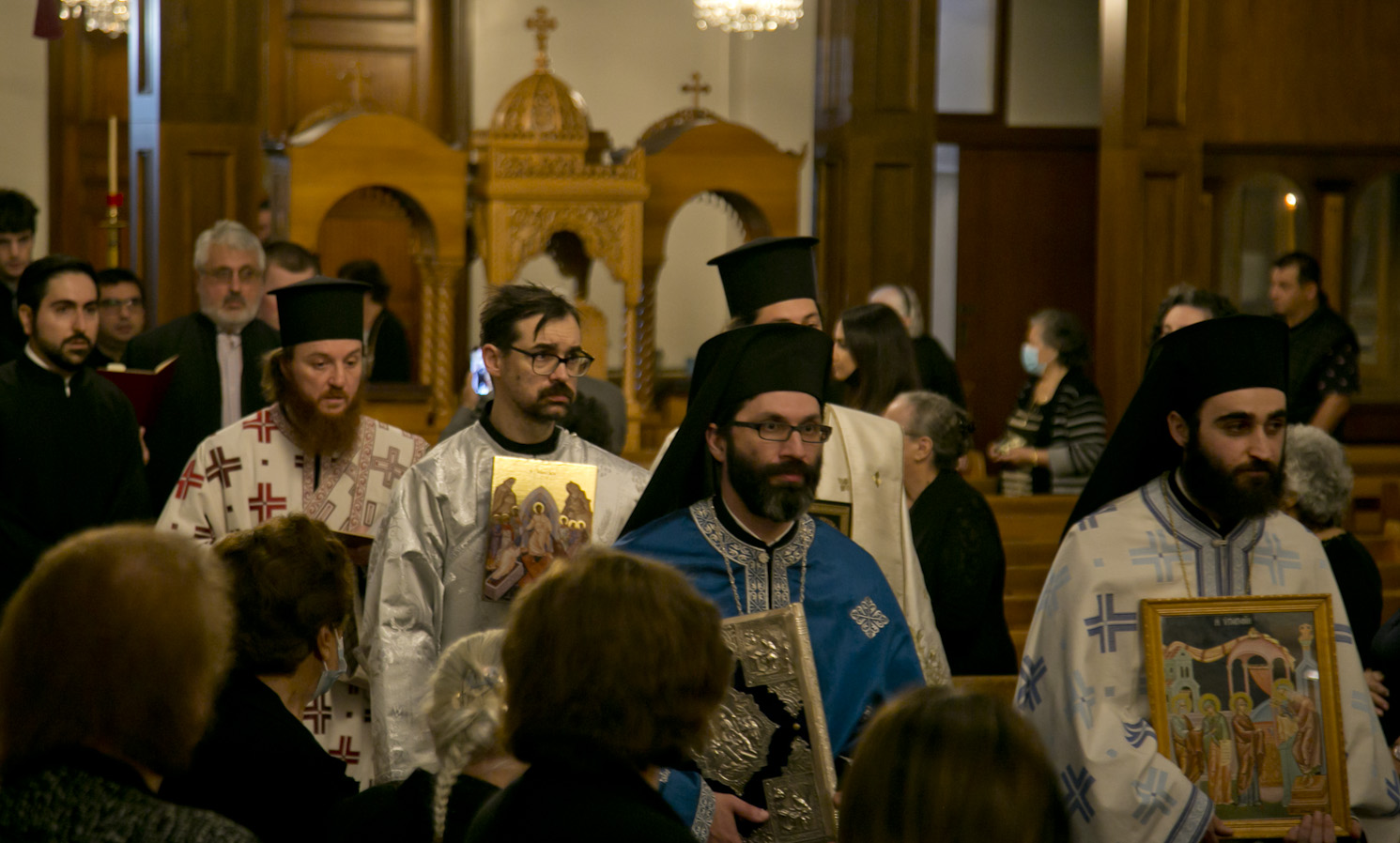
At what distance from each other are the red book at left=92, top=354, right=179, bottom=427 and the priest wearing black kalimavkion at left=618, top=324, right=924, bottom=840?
2.99 meters

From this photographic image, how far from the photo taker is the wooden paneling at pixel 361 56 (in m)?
11.1

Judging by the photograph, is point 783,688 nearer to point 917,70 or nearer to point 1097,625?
point 1097,625

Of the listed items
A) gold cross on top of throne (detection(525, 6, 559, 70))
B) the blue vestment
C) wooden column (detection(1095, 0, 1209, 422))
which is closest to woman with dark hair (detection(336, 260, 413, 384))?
gold cross on top of throne (detection(525, 6, 559, 70))

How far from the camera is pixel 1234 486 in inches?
117

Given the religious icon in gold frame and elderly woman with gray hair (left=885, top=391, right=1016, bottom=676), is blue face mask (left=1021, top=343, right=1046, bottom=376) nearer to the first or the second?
elderly woman with gray hair (left=885, top=391, right=1016, bottom=676)

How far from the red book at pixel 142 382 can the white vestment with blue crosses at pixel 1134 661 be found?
11.6ft

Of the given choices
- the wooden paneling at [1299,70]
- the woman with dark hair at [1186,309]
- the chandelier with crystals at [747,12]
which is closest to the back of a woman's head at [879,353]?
the woman with dark hair at [1186,309]

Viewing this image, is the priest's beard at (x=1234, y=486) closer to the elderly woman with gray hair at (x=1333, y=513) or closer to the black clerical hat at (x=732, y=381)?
the black clerical hat at (x=732, y=381)

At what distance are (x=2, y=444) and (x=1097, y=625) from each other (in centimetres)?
366

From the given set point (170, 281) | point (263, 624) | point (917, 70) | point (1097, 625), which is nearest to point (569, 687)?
point (263, 624)

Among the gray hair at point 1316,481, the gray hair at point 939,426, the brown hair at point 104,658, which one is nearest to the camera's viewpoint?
the brown hair at point 104,658

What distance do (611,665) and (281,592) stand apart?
951 millimetres

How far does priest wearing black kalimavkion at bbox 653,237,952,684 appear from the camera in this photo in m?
3.62

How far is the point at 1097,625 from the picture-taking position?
295 cm
